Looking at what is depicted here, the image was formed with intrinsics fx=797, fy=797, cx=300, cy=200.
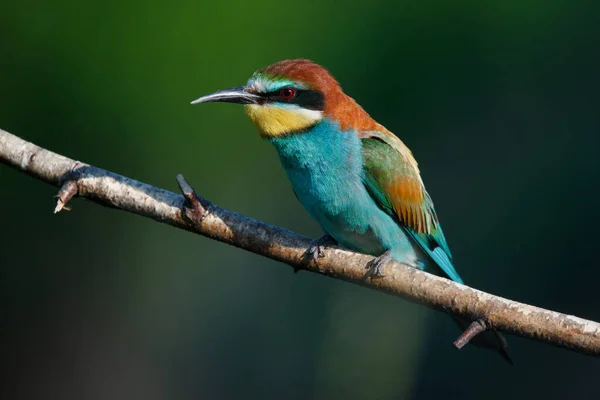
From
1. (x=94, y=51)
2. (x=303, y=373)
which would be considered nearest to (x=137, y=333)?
(x=303, y=373)

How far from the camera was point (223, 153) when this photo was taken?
4.60m

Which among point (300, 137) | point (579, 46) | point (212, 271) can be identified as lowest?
point (212, 271)

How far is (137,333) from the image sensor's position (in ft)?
14.3

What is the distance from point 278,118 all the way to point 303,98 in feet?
0.43

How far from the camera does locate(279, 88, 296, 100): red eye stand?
3.10 metres

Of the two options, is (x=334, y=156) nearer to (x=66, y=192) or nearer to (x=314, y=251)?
(x=314, y=251)

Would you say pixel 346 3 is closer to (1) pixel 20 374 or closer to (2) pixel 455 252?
(2) pixel 455 252

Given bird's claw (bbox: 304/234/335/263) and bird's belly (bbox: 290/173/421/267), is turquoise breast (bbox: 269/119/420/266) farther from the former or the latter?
bird's claw (bbox: 304/234/335/263)

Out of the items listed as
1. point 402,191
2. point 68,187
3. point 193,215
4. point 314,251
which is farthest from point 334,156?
point 68,187

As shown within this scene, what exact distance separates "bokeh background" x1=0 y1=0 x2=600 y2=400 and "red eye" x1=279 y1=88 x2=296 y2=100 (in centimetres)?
131

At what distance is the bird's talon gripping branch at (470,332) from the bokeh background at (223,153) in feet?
5.90

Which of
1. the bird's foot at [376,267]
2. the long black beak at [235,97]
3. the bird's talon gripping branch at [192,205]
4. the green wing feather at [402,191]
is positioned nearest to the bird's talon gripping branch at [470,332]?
Result: the bird's foot at [376,267]

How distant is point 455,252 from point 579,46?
132 centimetres

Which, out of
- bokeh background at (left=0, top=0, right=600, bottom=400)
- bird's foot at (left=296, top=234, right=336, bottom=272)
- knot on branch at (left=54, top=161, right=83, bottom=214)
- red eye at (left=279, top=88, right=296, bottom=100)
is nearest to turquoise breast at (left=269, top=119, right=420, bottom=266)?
red eye at (left=279, top=88, right=296, bottom=100)
